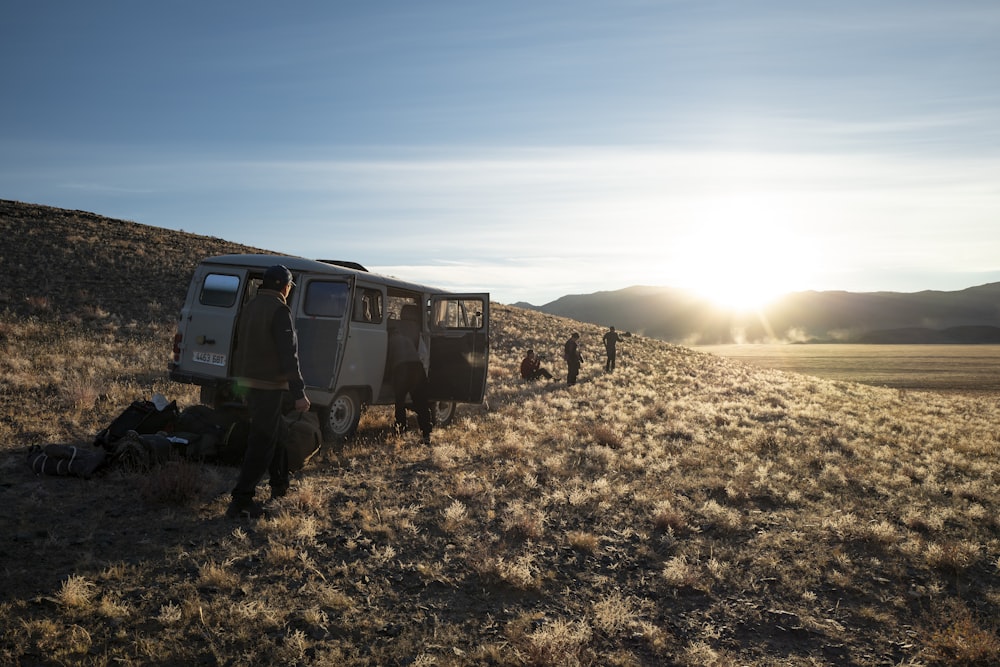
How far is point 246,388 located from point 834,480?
9.12 meters

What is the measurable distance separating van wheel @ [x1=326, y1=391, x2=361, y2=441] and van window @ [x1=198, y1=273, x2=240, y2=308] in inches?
85.9

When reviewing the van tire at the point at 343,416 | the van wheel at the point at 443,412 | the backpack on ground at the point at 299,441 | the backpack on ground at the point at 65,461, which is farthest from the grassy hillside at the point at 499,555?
the van wheel at the point at 443,412

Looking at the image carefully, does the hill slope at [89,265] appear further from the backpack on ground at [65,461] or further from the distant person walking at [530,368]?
the backpack on ground at [65,461]

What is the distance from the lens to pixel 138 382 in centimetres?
1315

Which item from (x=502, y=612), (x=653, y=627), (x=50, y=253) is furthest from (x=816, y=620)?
(x=50, y=253)

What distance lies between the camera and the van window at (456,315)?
12.0 meters

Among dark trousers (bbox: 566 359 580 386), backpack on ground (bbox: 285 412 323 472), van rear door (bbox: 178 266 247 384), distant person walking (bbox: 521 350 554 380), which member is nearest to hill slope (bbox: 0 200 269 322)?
distant person walking (bbox: 521 350 554 380)

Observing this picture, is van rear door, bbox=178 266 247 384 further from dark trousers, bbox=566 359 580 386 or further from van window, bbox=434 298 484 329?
dark trousers, bbox=566 359 580 386

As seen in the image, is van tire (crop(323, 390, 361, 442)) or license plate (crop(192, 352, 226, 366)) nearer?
license plate (crop(192, 352, 226, 366))

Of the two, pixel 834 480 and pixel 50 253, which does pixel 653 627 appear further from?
pixel 50 253

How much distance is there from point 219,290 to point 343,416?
2.70 metres

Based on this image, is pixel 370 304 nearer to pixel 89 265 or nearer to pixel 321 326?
pixel 321 326

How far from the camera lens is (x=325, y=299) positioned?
365 inches

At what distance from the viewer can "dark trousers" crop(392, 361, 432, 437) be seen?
33.2 ft
